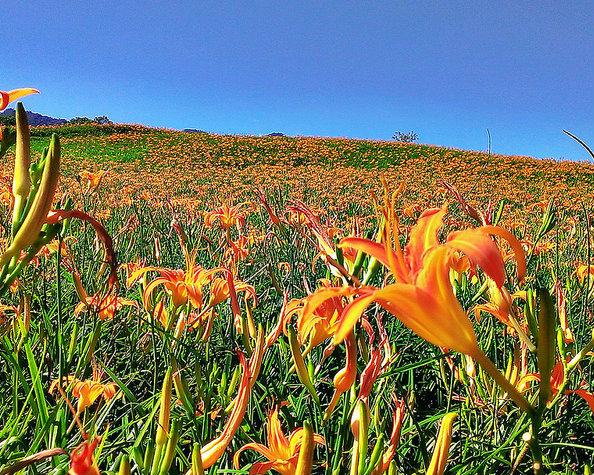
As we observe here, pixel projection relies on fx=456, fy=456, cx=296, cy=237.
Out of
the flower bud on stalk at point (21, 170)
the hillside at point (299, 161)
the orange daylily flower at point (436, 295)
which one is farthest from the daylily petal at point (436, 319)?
the hillside at point (299, 161)

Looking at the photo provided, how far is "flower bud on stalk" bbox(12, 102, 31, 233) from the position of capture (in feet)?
1.76

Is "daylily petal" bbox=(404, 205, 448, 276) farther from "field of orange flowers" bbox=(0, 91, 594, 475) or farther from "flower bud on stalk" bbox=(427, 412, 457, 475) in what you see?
"flower bud on stalk" bbox=(427, 412, 457, 475)

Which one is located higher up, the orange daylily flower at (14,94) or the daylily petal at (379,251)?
the orange daylily flower at (14,94)

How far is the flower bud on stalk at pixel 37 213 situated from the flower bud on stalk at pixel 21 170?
1.3 inches

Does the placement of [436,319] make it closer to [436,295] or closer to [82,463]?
[436,295]

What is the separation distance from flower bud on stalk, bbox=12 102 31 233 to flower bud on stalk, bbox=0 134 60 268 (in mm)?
33

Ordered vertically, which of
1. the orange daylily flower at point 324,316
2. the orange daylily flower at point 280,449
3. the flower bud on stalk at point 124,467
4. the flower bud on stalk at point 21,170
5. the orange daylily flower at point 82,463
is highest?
the flower bud on stalk at point 21,170

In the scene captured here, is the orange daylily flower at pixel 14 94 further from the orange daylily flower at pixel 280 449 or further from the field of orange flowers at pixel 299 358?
the orange daylily flower at pixel 280 449

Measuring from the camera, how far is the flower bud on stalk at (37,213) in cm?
49

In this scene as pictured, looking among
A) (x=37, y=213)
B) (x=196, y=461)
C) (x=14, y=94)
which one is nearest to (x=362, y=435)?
(x=196, y=461)

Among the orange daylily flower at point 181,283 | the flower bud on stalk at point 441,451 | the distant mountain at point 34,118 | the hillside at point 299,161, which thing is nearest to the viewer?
the flower bud on stalk at point 441,451

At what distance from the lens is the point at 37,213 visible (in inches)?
19.6

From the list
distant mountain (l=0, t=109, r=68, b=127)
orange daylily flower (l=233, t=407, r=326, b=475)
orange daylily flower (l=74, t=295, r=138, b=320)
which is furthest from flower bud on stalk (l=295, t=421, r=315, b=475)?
distant mountain (l=0, t=109, r=68, b=127)

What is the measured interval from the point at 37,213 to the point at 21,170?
78 mm
